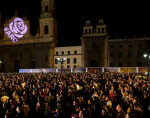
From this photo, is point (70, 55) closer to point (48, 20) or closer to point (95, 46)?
point (95, 46)

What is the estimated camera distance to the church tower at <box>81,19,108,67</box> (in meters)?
47.9

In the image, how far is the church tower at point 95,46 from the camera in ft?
157

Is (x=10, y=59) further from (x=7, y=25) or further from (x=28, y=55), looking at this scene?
(x=7, y=25)

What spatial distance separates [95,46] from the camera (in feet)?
161

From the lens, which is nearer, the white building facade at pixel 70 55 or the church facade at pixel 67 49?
the church facade at pixel 67 49

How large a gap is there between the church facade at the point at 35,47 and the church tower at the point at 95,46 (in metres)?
10.6

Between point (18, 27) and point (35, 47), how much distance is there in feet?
28.0

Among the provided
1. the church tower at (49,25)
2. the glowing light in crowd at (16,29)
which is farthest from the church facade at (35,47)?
the glowing light in crowd at (16,29)

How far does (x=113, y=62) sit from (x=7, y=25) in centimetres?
3764

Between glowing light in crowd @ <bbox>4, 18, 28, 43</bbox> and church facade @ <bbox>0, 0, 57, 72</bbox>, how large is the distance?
4.41 ft

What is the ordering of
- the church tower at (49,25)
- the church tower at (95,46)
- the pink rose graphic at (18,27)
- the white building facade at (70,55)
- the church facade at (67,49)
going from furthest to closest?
the pink rose graphic at (18,27) → the church tower at (49,25) → the white building facade at (70,55) → the church tower at (95,46) → the church facade at (67,49)

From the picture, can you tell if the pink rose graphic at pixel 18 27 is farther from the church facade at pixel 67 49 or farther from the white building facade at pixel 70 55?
the white building facade at pixel 70 55

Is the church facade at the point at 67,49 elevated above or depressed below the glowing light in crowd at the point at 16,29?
below

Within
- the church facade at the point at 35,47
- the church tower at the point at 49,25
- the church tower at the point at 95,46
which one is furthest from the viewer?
the church facade at the point at 35,47
